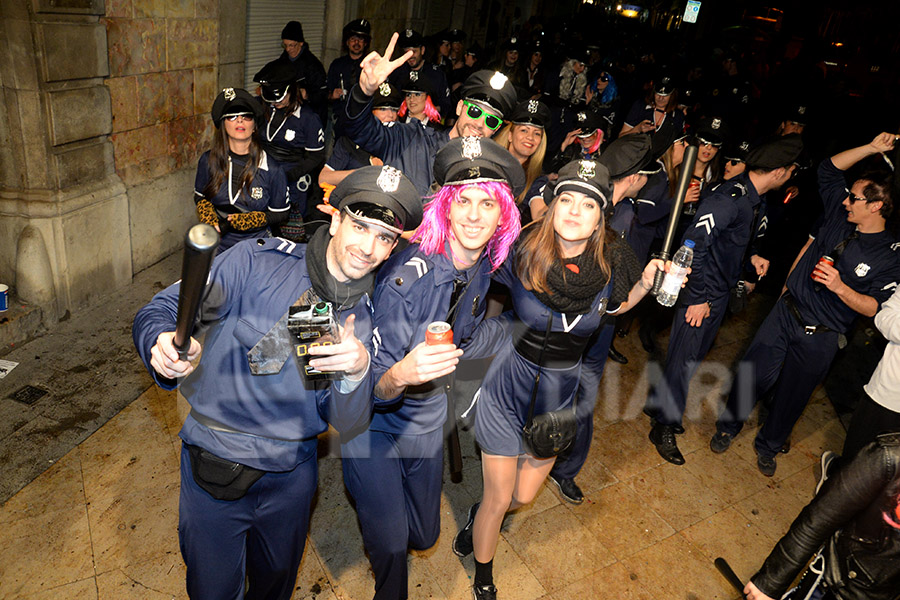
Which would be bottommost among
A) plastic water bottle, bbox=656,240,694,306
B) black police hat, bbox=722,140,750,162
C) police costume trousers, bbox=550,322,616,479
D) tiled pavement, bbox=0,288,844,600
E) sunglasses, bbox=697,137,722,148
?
tiled pavement, bbox=0,288,844,600

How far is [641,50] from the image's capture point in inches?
731

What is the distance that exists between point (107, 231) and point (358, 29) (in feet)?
17.8

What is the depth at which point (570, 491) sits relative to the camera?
458 cm

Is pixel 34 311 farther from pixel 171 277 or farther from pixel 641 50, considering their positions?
pixel 641 50

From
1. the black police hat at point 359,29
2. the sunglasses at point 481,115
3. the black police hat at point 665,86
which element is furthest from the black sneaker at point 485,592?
the black police hat at point 359,29

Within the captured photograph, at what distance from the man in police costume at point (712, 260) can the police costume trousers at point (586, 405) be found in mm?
909

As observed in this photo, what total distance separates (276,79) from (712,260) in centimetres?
453

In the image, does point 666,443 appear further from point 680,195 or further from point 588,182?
point 588,182

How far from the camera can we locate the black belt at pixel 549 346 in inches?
Result: 136

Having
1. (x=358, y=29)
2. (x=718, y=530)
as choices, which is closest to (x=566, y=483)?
(x=718, y=530)

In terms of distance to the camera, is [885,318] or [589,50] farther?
[589,50]

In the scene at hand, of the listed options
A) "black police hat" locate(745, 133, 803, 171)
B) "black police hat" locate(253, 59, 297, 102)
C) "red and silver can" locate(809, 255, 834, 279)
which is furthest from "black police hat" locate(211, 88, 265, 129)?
"red and silver can" locate(809, 255, 834, 279)

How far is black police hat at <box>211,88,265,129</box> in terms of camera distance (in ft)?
15.7

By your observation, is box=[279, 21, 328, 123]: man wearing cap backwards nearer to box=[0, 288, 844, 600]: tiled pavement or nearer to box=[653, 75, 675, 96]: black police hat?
box=[653, 75, 675, 96]: black police hat
